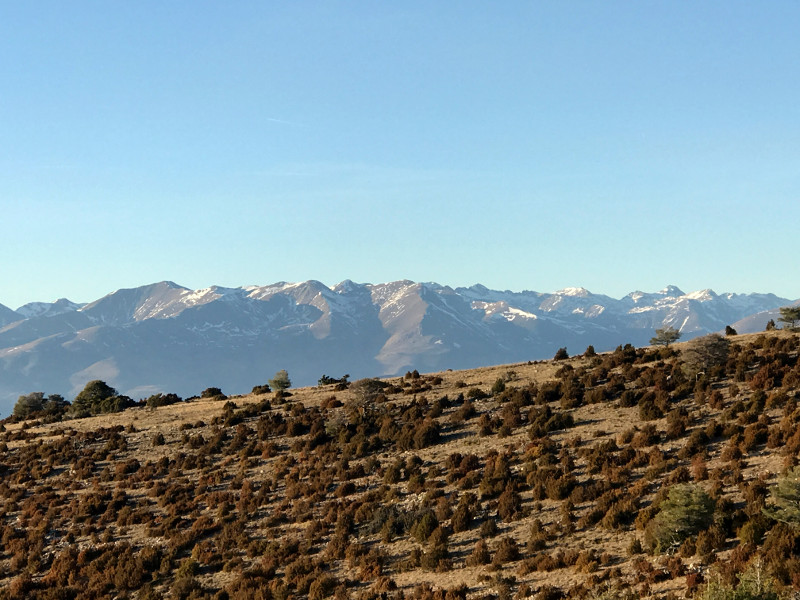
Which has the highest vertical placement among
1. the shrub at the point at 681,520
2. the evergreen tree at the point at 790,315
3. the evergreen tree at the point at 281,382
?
the evergreen tree at the point at 790,315

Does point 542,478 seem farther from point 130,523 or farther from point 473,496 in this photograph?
Result: point 130,523

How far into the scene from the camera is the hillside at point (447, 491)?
28.8 metres

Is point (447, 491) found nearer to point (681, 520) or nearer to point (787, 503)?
point (681, 520)

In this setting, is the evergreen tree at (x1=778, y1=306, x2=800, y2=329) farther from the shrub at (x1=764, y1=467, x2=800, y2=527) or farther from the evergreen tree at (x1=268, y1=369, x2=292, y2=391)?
the evergreen tree at (x1=268, y1=369, x2=292, y2=391)

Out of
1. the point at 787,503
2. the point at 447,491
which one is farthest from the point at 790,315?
the point at 787,503

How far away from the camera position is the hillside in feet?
94.5

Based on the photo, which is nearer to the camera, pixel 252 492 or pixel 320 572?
pixel 320 572

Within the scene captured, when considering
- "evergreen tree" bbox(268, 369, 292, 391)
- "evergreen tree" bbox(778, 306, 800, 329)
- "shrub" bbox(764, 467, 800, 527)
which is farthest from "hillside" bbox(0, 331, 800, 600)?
"evergreen tree" bbox(268, 369, 292, 391)

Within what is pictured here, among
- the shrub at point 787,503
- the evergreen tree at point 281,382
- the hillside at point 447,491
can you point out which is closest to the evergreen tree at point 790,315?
the hillside at point 447,491

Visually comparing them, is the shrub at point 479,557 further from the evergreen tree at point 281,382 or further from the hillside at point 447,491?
the evergreen tree at point 281,382

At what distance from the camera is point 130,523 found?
44.1 metres

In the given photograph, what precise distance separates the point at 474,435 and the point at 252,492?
1423 cm

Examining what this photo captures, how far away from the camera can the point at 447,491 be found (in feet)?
130

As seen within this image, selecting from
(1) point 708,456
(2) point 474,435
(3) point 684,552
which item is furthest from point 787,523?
(2) point 474,435
